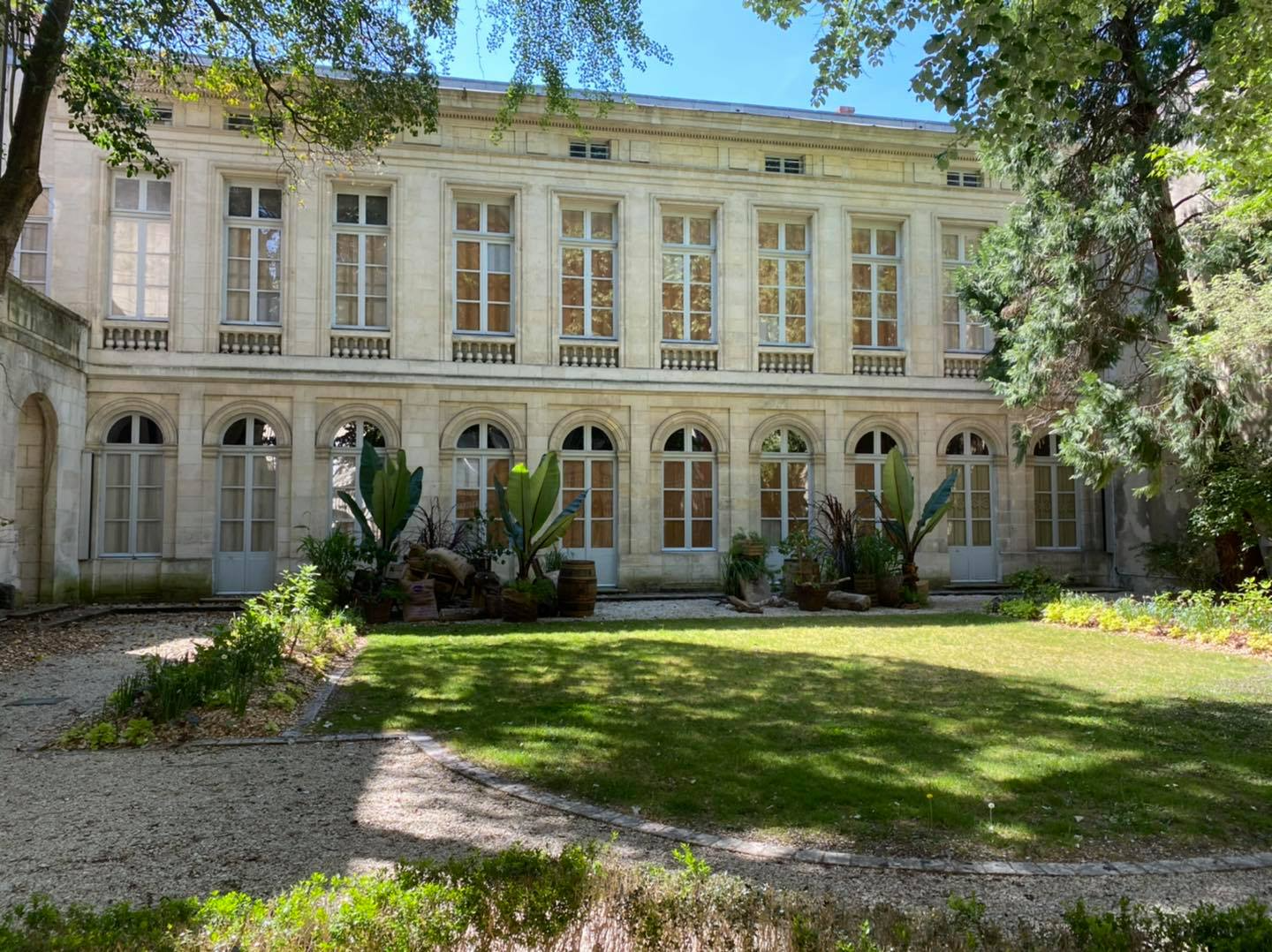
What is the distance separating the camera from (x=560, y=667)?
314 inches

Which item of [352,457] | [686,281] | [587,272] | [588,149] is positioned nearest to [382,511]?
[352,457]

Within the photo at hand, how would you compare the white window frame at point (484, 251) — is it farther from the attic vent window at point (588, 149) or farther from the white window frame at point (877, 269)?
the white window frame at point (877, 269)

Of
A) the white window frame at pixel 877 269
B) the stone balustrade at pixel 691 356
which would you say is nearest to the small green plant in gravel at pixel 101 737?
the stone balustrade at pixel 691 356

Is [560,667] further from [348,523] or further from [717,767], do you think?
[348,523]

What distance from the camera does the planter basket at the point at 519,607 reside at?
1152 cm

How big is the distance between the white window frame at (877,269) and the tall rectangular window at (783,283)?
0.95m

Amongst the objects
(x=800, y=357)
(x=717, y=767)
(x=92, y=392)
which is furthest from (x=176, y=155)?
(x=717, y=767)

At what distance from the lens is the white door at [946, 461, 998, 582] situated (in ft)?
54.0

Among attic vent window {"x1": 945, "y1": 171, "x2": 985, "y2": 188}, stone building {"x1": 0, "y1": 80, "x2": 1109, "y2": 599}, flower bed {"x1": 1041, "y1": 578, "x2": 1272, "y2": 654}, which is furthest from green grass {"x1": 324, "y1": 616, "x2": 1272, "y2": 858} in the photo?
attic vent window {"x1": 945, "y1": 171, "x2": 985, "y2": 188}

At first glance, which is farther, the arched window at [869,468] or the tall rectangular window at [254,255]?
the arched window at [869,468]

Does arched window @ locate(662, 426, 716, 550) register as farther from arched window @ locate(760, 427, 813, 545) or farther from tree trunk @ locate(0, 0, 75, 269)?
tree trunk @ locate(0, 0, 75, 269)

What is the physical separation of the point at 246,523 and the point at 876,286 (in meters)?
12.0

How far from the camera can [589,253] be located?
15.7m

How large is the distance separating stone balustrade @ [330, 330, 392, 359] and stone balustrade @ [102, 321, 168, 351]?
2.61 meters
